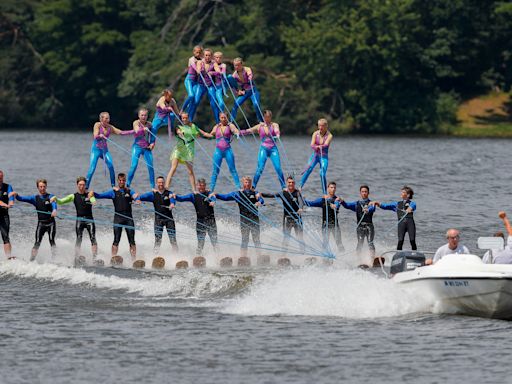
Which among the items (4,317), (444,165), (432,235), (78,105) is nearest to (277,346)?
(4,317)

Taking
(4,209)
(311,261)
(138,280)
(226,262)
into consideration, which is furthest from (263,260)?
(4,209)

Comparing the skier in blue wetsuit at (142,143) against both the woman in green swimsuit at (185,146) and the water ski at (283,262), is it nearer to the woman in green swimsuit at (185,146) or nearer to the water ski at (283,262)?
the woman in green swimsuit at (185,146)

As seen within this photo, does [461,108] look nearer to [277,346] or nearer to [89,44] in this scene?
[89,44]

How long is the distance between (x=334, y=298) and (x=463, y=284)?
3127mm

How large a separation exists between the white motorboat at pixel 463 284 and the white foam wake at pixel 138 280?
193 inches

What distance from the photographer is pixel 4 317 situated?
24766mm

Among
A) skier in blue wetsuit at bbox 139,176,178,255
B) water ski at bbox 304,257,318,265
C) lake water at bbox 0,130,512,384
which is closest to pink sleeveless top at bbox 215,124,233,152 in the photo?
skier in blue wetsuit at bbox 139,176,178,255

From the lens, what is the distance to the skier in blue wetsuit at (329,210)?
1184 inches

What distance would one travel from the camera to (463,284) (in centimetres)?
2289

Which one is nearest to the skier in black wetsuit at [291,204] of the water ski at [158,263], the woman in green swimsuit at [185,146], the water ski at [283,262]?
the water ski at [283,262]

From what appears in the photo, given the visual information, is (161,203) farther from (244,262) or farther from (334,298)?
(334,298)

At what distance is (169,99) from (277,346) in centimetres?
1128

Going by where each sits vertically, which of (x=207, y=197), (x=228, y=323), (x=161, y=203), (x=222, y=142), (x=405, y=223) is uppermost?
(x=222, y=142)

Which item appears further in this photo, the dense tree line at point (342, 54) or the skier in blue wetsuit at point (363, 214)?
the dense tree line at point (342, 54)
